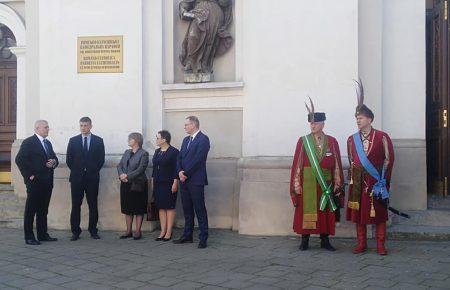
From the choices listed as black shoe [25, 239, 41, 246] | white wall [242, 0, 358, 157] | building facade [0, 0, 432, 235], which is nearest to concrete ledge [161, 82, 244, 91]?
building facade [0, 0, 432, 235]

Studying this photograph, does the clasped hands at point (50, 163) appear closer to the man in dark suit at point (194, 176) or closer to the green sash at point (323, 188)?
the man in dark suit at point (194, 176)

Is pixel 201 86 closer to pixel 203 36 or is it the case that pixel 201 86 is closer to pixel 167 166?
pixel 203 36

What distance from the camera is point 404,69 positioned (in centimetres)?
859

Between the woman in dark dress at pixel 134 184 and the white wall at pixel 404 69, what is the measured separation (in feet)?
12.6

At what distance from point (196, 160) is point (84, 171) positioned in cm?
190

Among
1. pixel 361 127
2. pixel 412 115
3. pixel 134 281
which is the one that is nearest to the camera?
pixel 134 281

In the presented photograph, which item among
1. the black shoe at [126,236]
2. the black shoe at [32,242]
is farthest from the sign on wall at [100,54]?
the black shoe at [32,242]

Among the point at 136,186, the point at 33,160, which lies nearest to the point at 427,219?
the point at 136,186

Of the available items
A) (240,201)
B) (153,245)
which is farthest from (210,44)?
(153,245)

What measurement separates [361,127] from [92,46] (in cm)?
466

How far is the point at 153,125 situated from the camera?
906 centimetres

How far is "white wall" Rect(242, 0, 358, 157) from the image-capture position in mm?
7953

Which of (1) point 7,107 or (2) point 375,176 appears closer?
(2) point 375,176

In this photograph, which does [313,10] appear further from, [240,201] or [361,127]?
[240,201]
